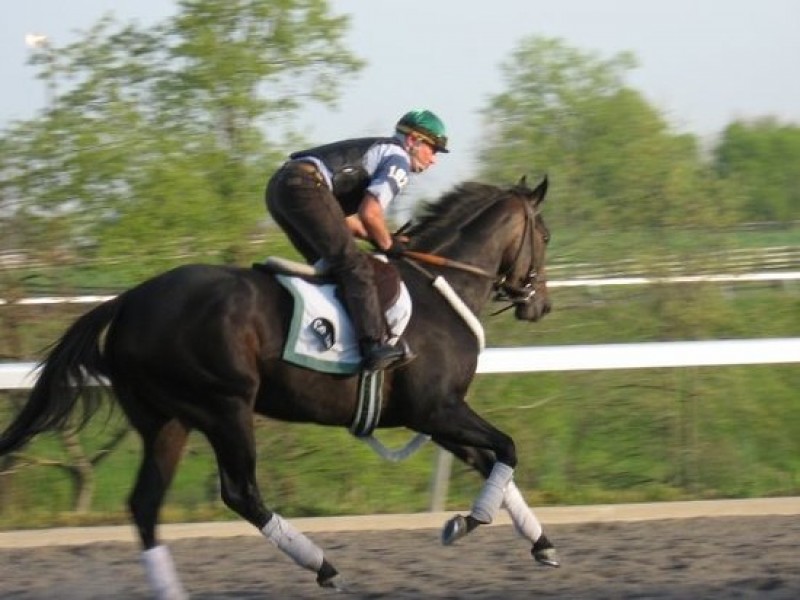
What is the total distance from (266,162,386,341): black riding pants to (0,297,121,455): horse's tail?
840 millimetres

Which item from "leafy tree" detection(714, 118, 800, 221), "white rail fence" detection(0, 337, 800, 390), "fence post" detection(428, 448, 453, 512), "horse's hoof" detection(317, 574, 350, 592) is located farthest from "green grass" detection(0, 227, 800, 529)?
"leafy tree" detection(714, 118, 800, 221)

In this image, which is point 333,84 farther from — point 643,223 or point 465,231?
point 465,231

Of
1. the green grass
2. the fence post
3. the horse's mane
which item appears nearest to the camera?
the horse's mane

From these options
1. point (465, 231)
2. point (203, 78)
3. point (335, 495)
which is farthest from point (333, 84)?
point (465, 231)

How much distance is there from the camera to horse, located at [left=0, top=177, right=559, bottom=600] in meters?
6.14

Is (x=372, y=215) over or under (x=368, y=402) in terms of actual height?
over

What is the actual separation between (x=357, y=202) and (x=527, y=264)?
0.95 meters

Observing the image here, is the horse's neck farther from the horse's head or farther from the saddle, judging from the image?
the saddle

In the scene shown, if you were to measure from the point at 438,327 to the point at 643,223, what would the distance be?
5511 mm

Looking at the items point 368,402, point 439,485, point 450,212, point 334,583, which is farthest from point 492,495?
point 439,485

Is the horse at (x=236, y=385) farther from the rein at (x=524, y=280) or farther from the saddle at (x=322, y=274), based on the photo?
the rein at (x=524, y=280)

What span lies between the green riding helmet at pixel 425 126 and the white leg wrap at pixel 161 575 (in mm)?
2120

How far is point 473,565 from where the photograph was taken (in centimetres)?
680

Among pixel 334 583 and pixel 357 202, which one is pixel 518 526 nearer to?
pixel 334 583
